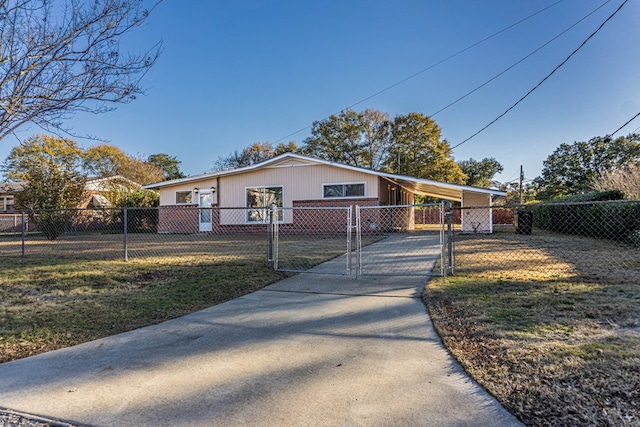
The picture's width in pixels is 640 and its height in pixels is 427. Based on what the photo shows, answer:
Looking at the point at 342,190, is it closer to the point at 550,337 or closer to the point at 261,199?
the point at 261,199

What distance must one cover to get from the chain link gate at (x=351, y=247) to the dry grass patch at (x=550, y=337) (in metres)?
1.35

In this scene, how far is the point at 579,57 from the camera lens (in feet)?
35.7

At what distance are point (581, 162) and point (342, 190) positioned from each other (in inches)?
1193

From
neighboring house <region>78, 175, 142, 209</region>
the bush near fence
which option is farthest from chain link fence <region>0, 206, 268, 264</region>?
the bush near fence

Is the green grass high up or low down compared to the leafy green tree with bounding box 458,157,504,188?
down

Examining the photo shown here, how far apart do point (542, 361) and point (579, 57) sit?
39.3 ft

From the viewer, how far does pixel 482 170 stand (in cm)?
4800

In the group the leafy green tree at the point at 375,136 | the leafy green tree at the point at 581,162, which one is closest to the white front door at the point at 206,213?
the leafy green tree at the point at 375,136

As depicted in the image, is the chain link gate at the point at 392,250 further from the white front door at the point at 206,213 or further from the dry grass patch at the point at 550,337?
the white front door at the point at 206,213

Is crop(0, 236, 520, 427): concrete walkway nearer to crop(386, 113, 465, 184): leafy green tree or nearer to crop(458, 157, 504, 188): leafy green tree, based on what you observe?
crop(386, 113, 465, 184): leafy green tree

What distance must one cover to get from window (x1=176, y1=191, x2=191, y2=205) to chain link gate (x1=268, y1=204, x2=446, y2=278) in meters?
5.73

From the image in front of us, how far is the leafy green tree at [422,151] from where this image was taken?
32.1m

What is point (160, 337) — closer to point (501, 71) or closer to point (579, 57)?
point (579, 57)

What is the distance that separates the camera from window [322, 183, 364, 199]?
52.2ft
